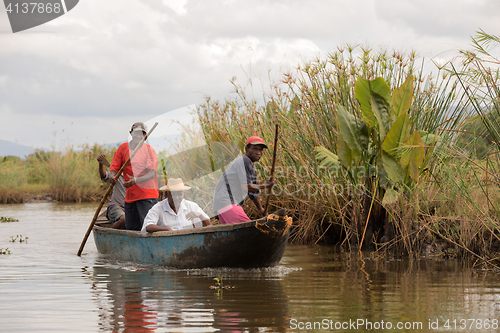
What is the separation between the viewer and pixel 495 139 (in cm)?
625

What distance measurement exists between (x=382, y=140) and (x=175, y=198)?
10.8ft

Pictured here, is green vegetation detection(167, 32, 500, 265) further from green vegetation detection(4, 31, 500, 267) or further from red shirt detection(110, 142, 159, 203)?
red shirt detection(110, 142, 159, 203)

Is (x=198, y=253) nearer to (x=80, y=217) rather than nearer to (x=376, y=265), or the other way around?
(x=376, y=265)

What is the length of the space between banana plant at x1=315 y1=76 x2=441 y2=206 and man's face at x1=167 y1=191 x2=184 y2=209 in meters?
2.30

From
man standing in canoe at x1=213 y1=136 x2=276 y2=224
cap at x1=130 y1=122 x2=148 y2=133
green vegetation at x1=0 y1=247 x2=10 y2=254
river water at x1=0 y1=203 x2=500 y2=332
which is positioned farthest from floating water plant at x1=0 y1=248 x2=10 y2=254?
man standing in canoe at x1=213 y1=136 x2=276 y2=224

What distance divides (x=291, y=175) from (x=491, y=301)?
4.88m

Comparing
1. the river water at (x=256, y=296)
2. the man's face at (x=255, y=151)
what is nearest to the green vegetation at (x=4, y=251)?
the river water at (x=256, y=296)

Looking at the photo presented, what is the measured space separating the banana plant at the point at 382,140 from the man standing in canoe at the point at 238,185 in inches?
63.2

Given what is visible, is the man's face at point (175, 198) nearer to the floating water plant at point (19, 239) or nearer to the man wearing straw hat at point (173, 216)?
the man wearing straw hat at point (173, 216)

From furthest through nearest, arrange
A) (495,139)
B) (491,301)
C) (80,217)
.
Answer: (80,217)
(495,139)
(491,301)

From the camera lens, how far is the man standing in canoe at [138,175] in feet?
26.5

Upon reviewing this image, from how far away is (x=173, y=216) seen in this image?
7.63 metres

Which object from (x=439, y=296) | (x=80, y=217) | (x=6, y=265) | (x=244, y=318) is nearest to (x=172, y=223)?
(x=6, y=265)

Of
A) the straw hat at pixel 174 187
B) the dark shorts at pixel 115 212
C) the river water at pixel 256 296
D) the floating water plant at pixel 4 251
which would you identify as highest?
the straw hat at pixel 174 187
